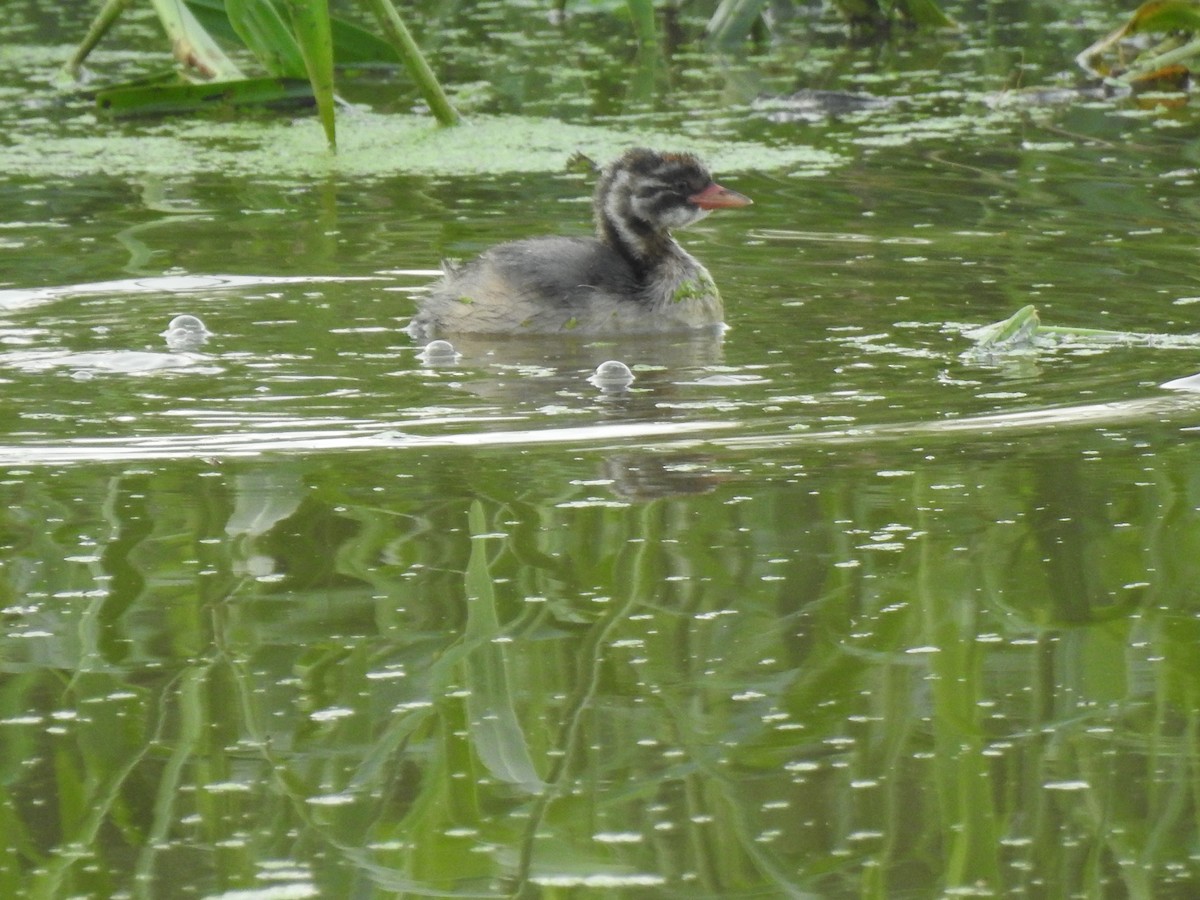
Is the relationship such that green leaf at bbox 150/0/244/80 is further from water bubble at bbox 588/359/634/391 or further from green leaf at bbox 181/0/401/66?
water bubble at bbox 588/359/634/391

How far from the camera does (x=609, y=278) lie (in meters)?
7.92

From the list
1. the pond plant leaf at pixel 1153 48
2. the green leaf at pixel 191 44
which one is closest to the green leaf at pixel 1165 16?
the pond plant leaf at pixel 1153 48

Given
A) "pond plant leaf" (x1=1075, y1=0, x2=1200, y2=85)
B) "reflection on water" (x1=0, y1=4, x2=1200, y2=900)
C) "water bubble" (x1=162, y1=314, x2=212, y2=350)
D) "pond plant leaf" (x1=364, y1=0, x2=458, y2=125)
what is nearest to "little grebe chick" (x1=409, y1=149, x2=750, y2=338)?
"reflection on water" (x1=0, y1=4, x2=1200, y2=900)

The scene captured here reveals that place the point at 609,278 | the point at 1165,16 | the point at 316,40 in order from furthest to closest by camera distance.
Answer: the point at 1165,16 < the point at 316,40 < the point at 609,278

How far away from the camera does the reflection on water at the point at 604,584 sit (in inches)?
131

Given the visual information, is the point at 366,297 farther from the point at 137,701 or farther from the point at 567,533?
the point at 137,701

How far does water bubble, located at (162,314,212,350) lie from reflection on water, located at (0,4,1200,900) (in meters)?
0.02

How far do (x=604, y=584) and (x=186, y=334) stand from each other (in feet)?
9.77

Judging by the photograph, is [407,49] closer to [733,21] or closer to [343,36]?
[343,36]

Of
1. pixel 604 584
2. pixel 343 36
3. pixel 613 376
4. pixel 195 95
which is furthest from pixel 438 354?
pixel 343 36

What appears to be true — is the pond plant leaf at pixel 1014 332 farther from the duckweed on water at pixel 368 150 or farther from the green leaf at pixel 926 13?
the green leaf at pixel 926 13

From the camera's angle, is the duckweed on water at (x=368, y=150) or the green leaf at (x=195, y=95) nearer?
the duckweed on water at (x=368, y=150)

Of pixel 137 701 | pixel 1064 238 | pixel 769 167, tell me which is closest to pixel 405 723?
pixel 137 701

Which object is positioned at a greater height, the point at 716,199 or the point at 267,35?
the point at 267,35
